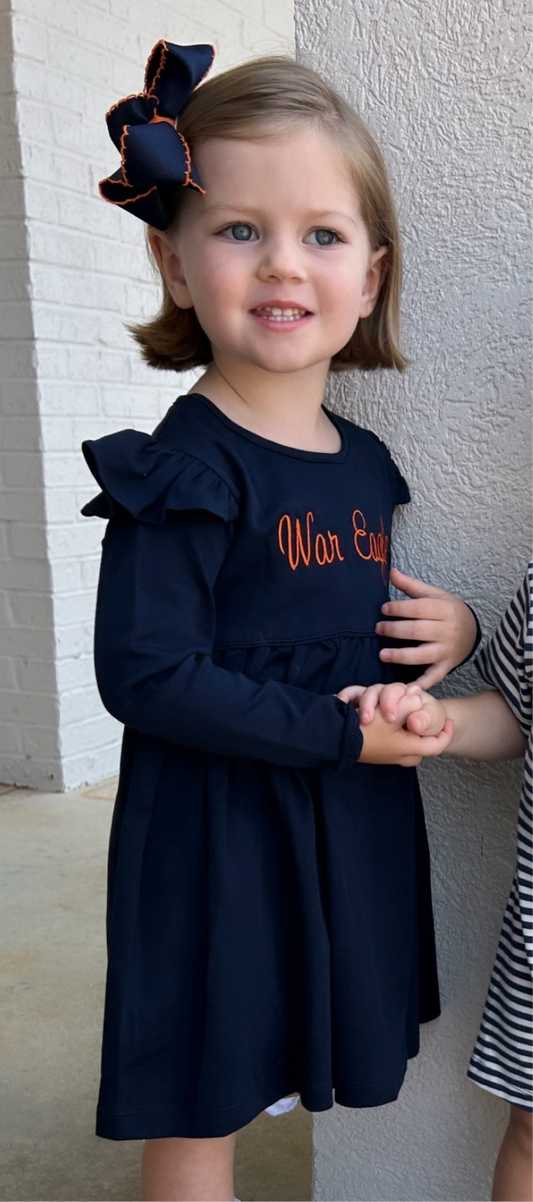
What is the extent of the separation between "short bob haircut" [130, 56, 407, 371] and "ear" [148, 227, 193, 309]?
3 centimetres

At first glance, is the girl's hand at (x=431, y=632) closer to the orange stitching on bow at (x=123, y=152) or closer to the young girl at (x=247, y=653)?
the young girl at (x=247, y=653)

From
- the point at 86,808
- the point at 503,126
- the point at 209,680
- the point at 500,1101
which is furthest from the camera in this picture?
the point at 86,808

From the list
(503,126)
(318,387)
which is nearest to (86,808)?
(318,387)

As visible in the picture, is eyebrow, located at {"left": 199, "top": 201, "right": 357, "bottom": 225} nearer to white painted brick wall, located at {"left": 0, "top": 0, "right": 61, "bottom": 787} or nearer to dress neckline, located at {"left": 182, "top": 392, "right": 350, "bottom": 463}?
dress neckline, located at {"left": 182, "top": 392, "right": 350, "bottom": 463}

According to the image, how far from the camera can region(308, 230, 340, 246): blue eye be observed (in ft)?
3.33

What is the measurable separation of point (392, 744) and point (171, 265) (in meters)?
0.54

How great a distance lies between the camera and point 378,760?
101 centimetres

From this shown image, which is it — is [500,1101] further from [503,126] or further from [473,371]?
[503,126]

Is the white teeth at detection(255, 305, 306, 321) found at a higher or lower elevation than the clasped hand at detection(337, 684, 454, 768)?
higher

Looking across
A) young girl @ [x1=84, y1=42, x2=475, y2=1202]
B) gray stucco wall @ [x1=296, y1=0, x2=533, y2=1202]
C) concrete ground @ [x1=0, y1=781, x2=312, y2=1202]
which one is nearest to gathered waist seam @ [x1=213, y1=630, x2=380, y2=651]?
young girl @ [x1=84, y1=42, x2=475, y2=1202]

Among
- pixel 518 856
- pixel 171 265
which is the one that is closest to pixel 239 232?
pixel 171 265

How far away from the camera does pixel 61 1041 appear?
1.91 meters

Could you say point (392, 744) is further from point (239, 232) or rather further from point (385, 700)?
point (239, 232)

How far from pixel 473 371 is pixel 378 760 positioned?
438 millimetres
